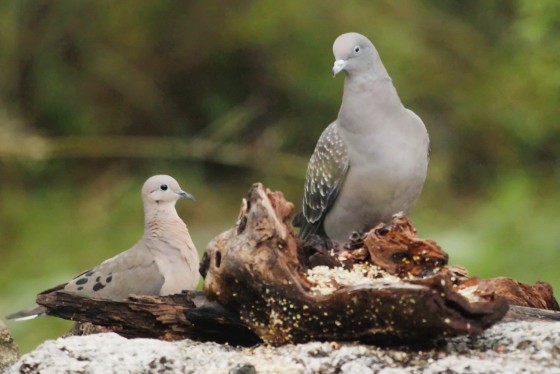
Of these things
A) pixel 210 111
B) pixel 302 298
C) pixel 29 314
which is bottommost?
pixel 302 298

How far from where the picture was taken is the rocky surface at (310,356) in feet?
7.75

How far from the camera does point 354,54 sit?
3242 mm

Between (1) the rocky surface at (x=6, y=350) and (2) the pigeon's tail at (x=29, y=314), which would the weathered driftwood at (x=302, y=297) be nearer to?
(1) the rocky surface at (x=6, y=350)

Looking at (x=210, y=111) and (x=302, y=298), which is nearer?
(x=302, y=298)

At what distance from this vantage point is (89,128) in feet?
17.0

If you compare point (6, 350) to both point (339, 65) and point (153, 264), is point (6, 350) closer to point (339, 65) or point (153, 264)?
point (153, 264)

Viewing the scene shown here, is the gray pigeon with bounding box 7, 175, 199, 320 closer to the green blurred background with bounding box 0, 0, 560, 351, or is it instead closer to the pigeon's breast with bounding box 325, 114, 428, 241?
the pigeon's breast with bounding box 325, 114, 428, 241

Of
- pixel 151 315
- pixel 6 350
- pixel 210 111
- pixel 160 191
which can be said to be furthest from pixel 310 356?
pixel 210 111

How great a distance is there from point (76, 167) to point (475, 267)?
152cm

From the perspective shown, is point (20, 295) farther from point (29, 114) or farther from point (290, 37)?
point (290, 37)

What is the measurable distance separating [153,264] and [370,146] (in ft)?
1.89

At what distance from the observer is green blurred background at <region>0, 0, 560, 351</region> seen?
5016 mm

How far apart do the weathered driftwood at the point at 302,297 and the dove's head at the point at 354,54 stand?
0.65 m

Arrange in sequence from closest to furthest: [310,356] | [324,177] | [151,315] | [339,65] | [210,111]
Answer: [310,356] → [151,315] → [339,65] → [324,177] → [210,111]
